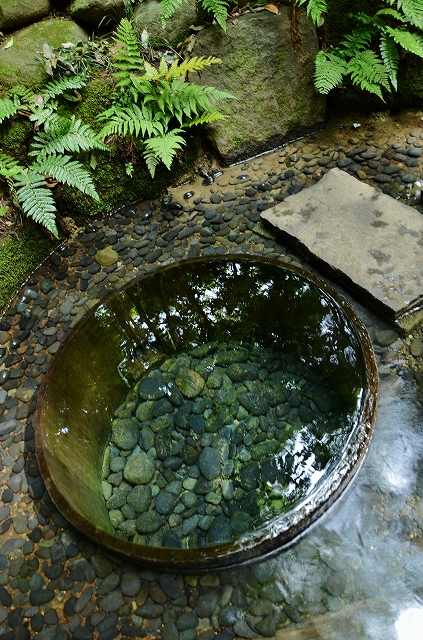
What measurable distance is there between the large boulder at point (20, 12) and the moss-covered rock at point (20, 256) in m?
1.69

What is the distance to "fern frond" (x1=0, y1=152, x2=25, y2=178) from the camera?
11.7 feet

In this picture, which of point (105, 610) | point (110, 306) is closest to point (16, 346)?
point (110, 306)

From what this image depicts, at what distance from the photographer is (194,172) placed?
4293 mm

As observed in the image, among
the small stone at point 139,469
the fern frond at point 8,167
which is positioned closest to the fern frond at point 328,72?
the fern frond at point 8,167

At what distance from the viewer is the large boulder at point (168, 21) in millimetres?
4168

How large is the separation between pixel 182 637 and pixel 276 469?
92 cm

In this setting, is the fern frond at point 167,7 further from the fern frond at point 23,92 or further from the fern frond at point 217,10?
the fern frond at point 23,92

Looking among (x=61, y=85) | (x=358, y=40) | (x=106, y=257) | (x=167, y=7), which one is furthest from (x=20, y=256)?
(x=358, y=40)

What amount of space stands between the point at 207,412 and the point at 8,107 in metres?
2.63

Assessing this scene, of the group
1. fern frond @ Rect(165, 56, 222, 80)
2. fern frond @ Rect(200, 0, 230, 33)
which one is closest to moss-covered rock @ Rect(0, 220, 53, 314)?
fern frond @ Rect(165, 56, 222, 80)

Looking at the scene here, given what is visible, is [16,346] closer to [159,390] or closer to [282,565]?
[159,390]

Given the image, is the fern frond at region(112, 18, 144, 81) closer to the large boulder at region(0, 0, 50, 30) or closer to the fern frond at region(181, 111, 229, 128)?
the fern frond at region(181, 111, 229, 128)

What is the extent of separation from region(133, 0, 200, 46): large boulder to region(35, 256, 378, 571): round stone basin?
2.27m

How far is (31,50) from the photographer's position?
3.87 m
